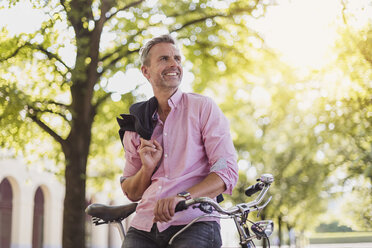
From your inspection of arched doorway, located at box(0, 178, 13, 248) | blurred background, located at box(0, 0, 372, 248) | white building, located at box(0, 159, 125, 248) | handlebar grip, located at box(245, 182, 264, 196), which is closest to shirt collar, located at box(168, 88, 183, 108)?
handlebar grip, located at box(245, 182, 264, 196)

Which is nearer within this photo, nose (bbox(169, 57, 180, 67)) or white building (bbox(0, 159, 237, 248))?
nose (bbox(169, 57, 180, 67))

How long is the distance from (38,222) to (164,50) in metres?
25.4

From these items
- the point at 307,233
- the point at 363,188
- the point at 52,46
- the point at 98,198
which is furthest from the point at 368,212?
the point at 307,233

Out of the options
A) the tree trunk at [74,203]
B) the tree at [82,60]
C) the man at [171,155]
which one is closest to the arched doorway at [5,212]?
the tree at [82,60]

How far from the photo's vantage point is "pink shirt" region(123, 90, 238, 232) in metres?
2.80

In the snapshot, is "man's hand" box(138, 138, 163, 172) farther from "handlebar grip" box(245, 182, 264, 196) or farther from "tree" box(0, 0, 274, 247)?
"tree" box(0, 0, 274, 247)

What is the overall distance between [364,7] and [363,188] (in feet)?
20.0

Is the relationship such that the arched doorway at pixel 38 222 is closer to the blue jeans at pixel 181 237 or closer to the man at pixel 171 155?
the man at pixel 171 155

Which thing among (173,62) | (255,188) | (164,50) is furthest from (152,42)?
(255,188)

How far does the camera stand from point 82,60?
1049cm

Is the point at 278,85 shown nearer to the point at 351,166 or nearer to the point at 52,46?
the point at 351,166

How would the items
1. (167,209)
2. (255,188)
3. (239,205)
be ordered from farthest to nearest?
(255,188), (239,205), (167,209)

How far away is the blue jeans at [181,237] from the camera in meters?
2.66

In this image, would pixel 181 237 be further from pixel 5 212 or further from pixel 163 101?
pixel 5 212
